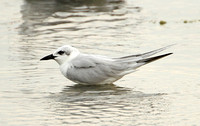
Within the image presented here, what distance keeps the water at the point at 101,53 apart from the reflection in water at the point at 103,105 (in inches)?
0.5

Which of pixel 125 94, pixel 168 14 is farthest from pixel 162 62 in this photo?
pixel 168 14

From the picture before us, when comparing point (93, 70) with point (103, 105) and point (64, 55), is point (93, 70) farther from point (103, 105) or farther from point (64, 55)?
point (103, 105)

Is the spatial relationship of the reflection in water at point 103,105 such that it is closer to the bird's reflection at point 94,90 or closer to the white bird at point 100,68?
the bird's reflection at point 94,90

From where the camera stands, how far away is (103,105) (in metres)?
8.61

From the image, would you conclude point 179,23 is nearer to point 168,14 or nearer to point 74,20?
point 168,14

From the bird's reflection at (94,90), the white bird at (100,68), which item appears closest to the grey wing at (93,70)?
the white bird at (100,68)

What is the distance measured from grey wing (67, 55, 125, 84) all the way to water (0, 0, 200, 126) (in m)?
0.16

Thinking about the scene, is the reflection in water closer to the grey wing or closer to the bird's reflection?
the bird's reflection

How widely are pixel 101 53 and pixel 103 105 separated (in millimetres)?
3282

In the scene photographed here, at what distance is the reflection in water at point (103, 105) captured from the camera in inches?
312

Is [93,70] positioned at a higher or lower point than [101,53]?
higher

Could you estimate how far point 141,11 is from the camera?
1562cm

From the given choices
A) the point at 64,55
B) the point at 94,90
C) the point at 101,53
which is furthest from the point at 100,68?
the point at 101,53

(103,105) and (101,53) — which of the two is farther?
(101,53)
